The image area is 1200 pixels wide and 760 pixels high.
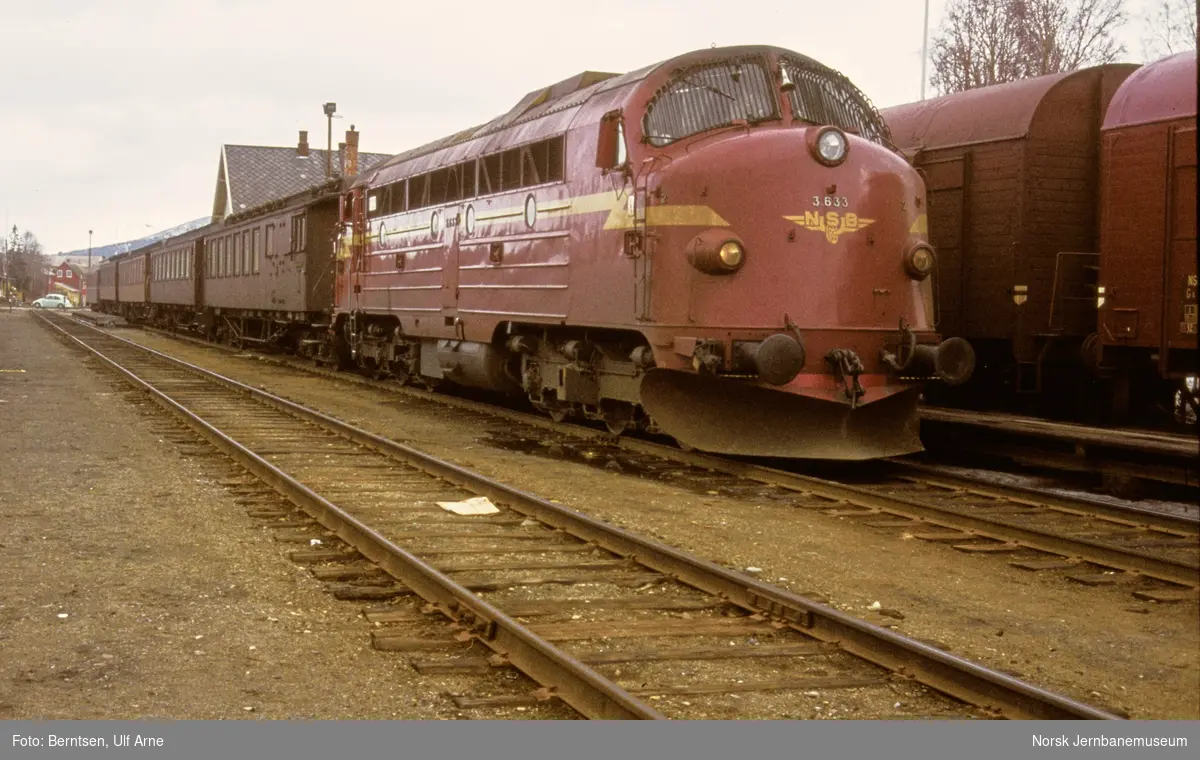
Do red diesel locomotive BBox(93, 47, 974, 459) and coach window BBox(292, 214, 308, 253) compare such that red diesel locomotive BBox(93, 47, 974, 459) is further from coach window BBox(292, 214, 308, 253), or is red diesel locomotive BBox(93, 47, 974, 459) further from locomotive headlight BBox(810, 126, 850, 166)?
coach window BBox(292, 214, 308, 253)

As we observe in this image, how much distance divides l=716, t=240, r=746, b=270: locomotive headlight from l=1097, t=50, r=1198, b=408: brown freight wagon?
3.19 metres

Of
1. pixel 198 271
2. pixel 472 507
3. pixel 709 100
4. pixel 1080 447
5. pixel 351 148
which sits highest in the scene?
pixel 351 148

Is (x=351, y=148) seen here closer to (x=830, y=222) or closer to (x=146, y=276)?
(x=146, y=276)

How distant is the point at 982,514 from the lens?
851 cm

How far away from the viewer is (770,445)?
1011 cm

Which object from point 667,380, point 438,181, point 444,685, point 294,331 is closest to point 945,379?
point 667,380

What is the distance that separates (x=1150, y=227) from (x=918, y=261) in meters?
1.86

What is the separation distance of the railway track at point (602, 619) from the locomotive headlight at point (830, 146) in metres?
3.66

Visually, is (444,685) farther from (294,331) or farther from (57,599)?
(294,331)

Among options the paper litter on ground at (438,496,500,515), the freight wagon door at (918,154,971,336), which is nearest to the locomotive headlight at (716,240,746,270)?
the paper litter on ground at (438,496,500,515)

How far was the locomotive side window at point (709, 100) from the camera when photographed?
1038 centimetres

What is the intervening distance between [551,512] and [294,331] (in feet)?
66.4

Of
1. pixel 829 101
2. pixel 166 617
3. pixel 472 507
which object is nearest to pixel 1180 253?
pixel 829 101

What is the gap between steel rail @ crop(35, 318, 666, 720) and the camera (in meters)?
4.28
